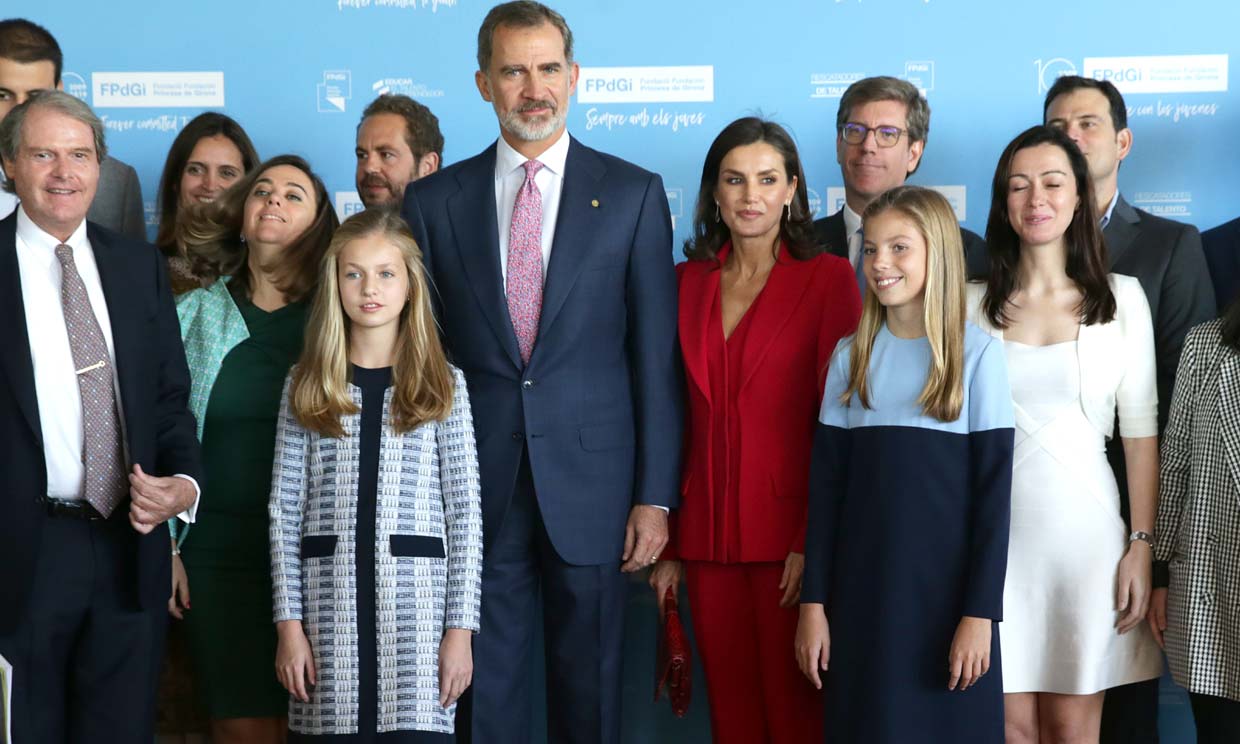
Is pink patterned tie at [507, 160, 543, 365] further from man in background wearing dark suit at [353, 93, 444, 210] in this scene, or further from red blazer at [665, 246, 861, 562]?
man in background wearing dark suit at [353, 93, 444, 210]

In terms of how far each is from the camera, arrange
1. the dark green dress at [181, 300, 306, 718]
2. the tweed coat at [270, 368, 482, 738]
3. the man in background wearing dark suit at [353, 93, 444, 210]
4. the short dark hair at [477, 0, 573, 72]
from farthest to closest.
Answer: the man in background wearing dark suit at [353, 93, 444, 210]
the dark green dress at [181, 300, 306, 718]
the short dark hair at [477, 0, 573, 72]
the tweed coat at [270, 368, 482, 738]

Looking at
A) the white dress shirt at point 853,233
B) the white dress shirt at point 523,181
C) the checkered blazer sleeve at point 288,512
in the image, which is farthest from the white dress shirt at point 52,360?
the white dress shirt at point 853,233

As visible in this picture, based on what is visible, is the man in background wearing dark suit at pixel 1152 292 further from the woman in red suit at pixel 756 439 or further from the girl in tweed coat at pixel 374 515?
the girl in tweed coat at pixel 374 515

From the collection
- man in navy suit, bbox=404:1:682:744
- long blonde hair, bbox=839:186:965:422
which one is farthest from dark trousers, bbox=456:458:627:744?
long blonde hair, bbox=839:186:965:422

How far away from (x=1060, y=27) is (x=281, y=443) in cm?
304

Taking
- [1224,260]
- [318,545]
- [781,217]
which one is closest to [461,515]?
[318,545]

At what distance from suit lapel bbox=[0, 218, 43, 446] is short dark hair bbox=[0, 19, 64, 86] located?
52.9 inches

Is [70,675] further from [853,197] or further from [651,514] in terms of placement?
[853,197]

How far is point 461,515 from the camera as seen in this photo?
8.80 feet

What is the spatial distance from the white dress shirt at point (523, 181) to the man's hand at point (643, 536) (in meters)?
0.67

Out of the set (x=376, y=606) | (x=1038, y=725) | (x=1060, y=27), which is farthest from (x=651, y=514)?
(x=1060, y=27)

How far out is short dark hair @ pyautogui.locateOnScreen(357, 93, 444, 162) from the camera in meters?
3.77

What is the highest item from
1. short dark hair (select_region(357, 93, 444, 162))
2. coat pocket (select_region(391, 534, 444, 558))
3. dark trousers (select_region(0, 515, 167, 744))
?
short dark hair (select_region(357, 93, 444, 162))

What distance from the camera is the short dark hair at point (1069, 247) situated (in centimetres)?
283
